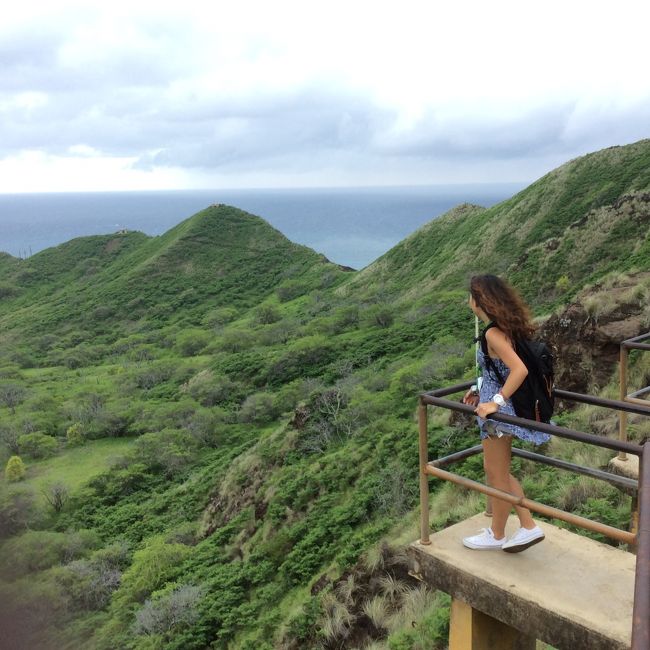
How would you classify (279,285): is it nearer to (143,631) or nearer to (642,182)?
(642,182)

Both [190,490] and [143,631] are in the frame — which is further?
[190,490]

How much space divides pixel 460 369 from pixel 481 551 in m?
15.6

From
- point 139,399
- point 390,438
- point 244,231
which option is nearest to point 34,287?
point 244,231

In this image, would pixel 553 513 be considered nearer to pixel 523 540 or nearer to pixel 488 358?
pixel 523 540

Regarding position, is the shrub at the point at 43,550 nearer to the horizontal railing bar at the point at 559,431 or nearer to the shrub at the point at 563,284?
the horizontal railing bar at the point at 559,431

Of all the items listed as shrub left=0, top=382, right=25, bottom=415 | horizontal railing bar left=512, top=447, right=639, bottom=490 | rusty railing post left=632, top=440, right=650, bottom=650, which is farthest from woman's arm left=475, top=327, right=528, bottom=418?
shrub left=0, top=382, right=25, bottom=415

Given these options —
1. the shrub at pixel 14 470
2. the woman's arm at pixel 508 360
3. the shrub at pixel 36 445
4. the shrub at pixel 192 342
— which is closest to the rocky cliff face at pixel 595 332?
the woman's arm at pixel 508 360

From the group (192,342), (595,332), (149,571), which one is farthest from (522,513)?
(192,342)

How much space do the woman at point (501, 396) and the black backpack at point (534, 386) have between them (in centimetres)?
6

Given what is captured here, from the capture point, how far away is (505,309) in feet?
12.5

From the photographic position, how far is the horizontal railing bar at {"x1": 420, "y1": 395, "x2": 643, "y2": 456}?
115 inches

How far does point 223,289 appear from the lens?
65.6 metres

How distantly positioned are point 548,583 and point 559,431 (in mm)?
983

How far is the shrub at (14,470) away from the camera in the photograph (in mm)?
28375
